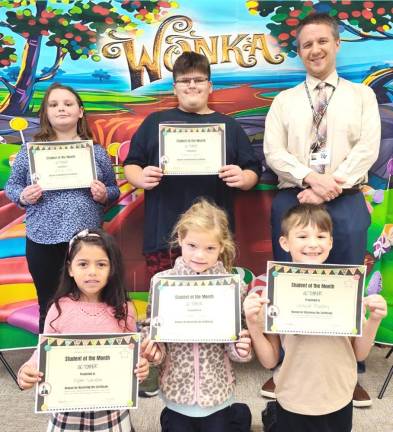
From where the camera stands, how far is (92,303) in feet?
6.16

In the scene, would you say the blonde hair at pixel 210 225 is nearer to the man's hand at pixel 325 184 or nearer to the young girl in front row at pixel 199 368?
the young girl in front row at pixel 199 368

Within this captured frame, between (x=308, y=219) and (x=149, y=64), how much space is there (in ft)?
5.35

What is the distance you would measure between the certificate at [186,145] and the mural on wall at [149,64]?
2.16ft

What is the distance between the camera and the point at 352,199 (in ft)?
7.93

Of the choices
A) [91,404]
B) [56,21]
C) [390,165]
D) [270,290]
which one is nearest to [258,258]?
[390,165]

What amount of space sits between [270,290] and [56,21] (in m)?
2.19

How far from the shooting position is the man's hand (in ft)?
7.50

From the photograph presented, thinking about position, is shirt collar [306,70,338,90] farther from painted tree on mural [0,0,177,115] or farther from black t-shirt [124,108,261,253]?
painted tree on mural [0,0,177,115]

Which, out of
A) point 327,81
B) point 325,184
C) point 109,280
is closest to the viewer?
point 109,280

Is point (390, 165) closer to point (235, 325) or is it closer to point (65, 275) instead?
point (235, 325)

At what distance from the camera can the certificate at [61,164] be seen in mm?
2367

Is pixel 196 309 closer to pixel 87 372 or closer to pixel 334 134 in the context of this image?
pixel 87 372

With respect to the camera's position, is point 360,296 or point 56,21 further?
point 56,21

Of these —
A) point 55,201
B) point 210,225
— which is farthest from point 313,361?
point 55,201
